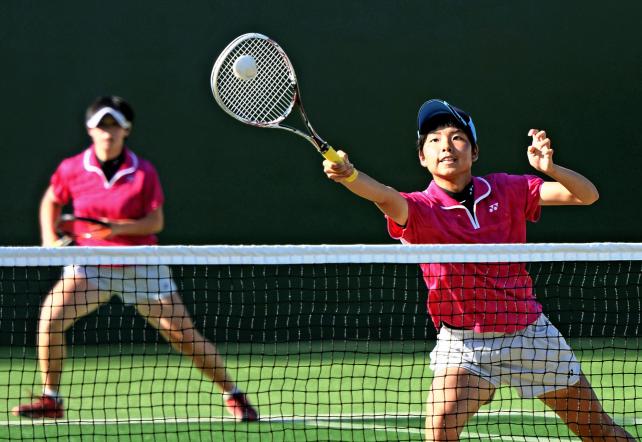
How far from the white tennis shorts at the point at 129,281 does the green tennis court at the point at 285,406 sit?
284 mm

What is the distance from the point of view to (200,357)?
561cm

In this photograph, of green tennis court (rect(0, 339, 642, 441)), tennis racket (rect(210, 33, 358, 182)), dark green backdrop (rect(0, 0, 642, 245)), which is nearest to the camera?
tennis racket (rect(210, 33, 358, 182))

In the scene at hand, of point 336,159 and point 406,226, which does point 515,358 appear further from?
point 336,159

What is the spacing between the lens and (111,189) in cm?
591

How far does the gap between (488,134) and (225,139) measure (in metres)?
1.68

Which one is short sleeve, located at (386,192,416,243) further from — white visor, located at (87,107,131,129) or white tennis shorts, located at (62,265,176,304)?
white visor, located at (87,107,131,129)

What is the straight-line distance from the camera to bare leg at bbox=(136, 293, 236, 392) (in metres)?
5.61

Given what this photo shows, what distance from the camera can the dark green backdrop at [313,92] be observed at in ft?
24.8

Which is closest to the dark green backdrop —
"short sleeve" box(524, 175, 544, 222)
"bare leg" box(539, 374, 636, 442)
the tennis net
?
the tennis net

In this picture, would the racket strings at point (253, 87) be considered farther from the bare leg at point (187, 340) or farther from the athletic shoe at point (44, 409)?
A: the athletic shoe at point (44, 409)

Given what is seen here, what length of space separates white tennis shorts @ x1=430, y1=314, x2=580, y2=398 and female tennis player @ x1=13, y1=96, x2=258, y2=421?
1.76 meters

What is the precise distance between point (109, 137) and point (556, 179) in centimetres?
256

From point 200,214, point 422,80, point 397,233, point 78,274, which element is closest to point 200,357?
point 78,274

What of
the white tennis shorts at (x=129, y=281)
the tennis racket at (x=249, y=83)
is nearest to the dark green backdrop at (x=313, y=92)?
the white tennis shorts at (x=129, y=281)
